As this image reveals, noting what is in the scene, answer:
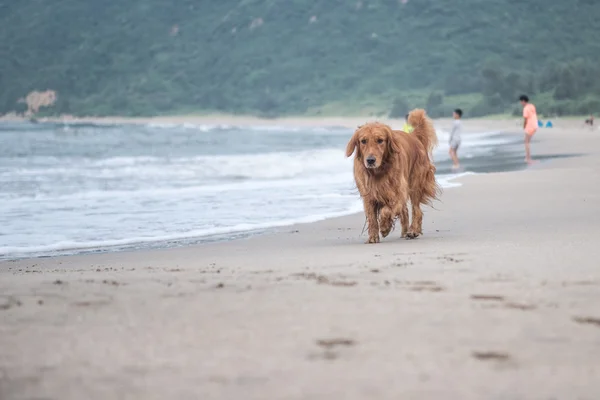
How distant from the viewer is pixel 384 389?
3309mm

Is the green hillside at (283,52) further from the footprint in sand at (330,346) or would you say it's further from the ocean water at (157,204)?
the footprint in sand at (330,346)

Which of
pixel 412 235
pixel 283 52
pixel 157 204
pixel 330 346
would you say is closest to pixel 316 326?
pixel 330 346

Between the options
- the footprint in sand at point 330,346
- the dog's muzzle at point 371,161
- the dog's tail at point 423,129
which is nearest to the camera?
the footprint in sand at point 330,346

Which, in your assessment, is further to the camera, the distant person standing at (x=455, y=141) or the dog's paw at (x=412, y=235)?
the distant person standing at (x=455, y=141)

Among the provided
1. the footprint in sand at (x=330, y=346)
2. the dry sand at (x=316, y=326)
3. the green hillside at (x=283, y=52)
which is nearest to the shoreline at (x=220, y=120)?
the green hillside at (x=283, y=52)

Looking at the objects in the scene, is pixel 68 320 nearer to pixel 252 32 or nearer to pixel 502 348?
pixel 502 348

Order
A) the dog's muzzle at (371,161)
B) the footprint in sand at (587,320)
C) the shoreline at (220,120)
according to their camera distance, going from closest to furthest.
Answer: the footprint in sand at (587,320)
the dog's muzzle at (371,161)
the shoreline at (220,120)

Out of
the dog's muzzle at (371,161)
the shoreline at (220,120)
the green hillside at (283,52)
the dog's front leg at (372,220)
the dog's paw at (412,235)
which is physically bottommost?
the dog's paw at (412,235)

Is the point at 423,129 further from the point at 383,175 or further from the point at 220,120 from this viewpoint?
the point at 220,120

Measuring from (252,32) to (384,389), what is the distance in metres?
141

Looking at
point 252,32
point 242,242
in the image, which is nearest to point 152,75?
point 252,32

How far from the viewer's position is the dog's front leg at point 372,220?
8.45 meters

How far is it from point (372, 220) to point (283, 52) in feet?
420

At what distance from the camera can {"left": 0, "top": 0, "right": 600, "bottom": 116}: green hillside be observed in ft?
385
